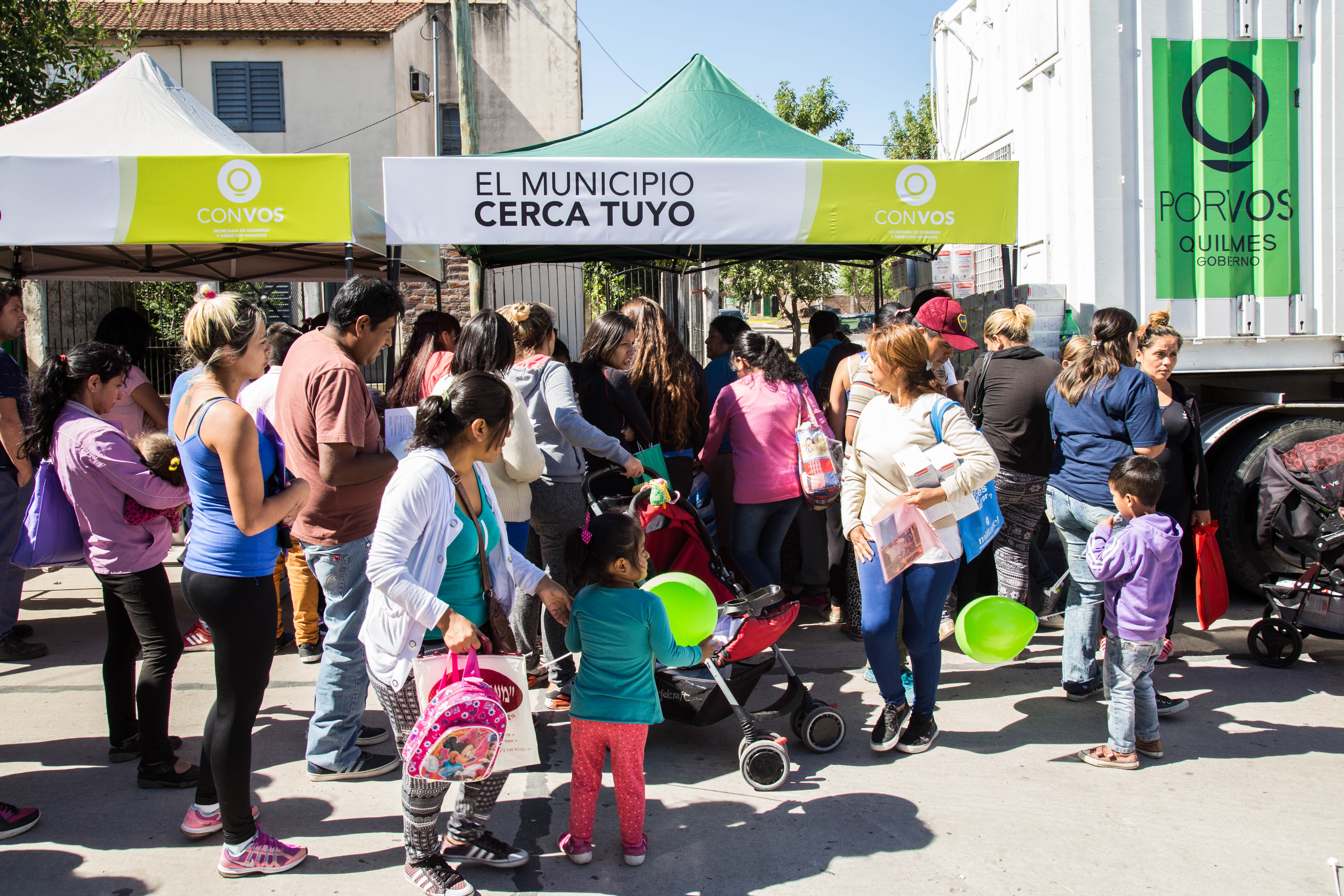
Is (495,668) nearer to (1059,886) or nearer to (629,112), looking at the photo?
(1059,886)

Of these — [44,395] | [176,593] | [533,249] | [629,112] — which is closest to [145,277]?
[176,593]

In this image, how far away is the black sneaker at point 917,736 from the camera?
3.86 meters

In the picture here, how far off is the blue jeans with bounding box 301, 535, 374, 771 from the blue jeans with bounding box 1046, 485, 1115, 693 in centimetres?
316

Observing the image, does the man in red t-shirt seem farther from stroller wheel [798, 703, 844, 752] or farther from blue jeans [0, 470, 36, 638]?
stroller wheel [798, 703, 844, 752]

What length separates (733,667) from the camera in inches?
151

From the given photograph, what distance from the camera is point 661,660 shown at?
9.62 ft

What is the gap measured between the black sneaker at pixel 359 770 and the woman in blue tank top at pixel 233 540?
2.00 ft

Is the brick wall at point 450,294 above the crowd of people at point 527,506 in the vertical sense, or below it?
above

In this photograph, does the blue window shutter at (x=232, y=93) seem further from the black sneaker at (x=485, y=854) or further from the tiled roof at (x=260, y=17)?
the black sneaker at (x=485, y=854)

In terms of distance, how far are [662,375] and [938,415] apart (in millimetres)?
1766

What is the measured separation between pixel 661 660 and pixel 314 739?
1.55 m

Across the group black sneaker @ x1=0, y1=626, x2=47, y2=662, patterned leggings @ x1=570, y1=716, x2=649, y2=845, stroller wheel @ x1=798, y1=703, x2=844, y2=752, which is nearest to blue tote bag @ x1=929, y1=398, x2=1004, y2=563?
stroller wheel @ x1=798, y1=703, x2=844, y2=752

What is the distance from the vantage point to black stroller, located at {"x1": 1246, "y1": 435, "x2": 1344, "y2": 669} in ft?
15.5

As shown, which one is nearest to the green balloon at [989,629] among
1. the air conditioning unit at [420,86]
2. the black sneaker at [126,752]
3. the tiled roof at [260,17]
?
the black sneaker at [126,752]
